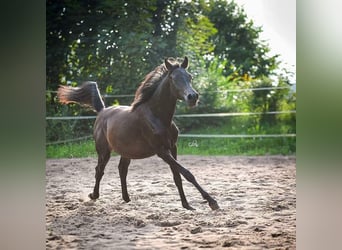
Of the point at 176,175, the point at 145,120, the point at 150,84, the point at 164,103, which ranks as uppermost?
the point at 150,84

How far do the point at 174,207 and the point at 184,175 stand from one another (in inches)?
8.6

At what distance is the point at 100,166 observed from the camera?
3090 millimetres

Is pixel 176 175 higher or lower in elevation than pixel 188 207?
higher

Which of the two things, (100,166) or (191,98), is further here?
(100,166)

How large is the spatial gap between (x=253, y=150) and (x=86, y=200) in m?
1.16

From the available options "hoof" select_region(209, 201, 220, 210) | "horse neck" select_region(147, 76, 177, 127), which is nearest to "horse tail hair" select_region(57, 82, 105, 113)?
"horse neck" select_region(147, 76, 177, 127)

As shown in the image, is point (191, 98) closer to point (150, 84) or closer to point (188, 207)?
point (150, 84)

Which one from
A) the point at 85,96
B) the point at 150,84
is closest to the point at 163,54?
the point at 150,84

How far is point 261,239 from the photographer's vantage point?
2.93 m

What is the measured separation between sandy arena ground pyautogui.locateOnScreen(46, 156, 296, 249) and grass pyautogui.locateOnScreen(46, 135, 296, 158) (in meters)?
0.04

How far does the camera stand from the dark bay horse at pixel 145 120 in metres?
3.02

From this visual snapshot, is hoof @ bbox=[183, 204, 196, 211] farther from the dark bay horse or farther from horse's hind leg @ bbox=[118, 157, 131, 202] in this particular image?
horse's hind leg @ bbox=[118, 157, 131, 202]
